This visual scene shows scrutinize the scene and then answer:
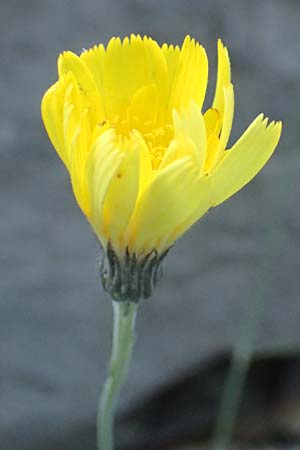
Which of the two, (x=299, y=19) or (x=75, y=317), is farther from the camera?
(x=299, y=19)

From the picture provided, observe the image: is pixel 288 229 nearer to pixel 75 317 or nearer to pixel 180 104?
pixel 75 317

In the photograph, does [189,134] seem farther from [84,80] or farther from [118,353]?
[118,353]

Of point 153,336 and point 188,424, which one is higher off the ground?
point 153,336

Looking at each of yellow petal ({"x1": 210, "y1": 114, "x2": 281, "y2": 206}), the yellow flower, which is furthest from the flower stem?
yellow petal ({"x1": 210, "y1": 114, "x2": 281, "y2": 206})

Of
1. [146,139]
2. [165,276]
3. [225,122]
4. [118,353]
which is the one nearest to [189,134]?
[225,122]

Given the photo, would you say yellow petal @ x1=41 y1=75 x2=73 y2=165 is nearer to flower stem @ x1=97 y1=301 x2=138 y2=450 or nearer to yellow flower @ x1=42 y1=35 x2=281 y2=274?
yellow flower @ x1=42 y1=35 x2=281 y2=274

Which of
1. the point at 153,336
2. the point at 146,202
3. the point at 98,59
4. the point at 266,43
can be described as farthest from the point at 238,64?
the point at 146,202
